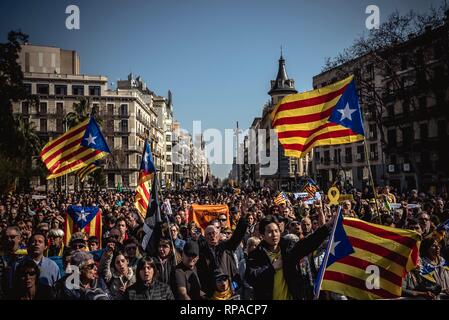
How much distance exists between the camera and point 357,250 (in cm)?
509

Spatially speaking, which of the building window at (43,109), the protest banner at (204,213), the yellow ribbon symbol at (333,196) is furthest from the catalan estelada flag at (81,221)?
the building window at (43,109)

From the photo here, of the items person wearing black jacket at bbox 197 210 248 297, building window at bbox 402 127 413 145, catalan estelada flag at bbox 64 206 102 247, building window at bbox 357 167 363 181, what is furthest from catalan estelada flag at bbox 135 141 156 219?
building window at bbox 357 167 363 181

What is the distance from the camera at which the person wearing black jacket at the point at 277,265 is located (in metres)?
4.50

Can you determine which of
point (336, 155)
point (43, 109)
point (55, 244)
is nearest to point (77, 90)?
point (43, 109)

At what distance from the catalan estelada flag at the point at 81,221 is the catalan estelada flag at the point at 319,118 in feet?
17.1

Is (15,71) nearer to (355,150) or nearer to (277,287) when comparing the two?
(277,287)

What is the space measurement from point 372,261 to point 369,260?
0.04m

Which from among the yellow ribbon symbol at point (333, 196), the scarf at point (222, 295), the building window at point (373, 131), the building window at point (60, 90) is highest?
the building window at point (60, 90)

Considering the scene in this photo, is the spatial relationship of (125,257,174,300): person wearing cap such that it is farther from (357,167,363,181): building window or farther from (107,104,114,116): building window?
(107,104,114,116): building window

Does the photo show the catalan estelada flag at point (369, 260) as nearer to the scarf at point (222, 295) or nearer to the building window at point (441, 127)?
the scarf at point (222, 295)

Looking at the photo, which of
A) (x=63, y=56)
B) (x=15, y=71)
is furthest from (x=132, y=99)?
(x=15, y=71)

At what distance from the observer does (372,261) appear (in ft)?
16.5
